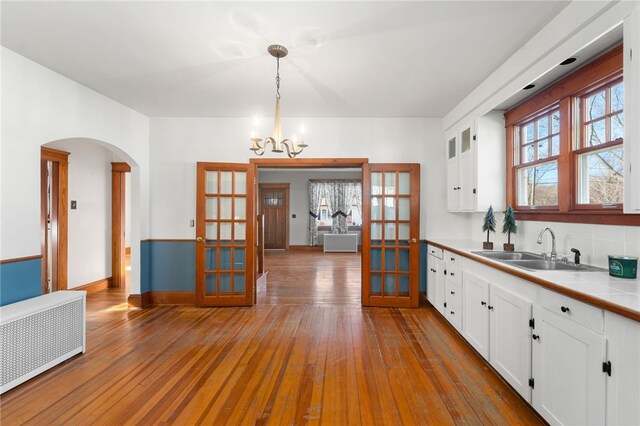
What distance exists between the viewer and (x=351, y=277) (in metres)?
5.85

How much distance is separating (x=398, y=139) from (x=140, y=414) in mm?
4078

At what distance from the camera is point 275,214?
10047mm

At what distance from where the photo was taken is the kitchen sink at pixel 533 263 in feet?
7.04

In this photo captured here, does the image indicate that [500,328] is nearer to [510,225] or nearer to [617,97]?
[510,225]

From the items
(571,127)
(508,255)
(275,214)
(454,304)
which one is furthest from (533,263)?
(275,214)

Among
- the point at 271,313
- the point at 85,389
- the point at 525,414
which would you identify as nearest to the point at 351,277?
the point at 271,313

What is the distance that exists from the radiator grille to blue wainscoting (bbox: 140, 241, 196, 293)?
1.50 metres

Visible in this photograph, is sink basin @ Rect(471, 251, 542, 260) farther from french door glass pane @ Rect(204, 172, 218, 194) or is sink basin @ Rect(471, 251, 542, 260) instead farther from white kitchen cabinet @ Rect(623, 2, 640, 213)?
french door glass pane @ Rect(204, 172, 218, 194)

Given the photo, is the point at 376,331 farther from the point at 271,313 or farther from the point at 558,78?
the point at 558,78

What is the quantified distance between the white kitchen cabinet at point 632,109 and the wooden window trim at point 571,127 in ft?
1.48

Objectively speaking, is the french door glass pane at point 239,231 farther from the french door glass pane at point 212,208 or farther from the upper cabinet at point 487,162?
the upper cabinet at point 487,162

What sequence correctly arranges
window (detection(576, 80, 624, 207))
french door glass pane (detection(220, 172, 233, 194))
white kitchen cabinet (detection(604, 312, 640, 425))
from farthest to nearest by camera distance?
french door glass pane (detection(220, 172, 233, 194))
window (detection(576, 80, 624, 207))
white kitchen cabinet (detection(604, 312, 640, 425))

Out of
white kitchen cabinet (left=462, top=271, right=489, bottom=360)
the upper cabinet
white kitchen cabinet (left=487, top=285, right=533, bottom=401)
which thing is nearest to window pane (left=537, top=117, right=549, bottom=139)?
the upper cabinet

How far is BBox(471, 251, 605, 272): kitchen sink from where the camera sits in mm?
2146
